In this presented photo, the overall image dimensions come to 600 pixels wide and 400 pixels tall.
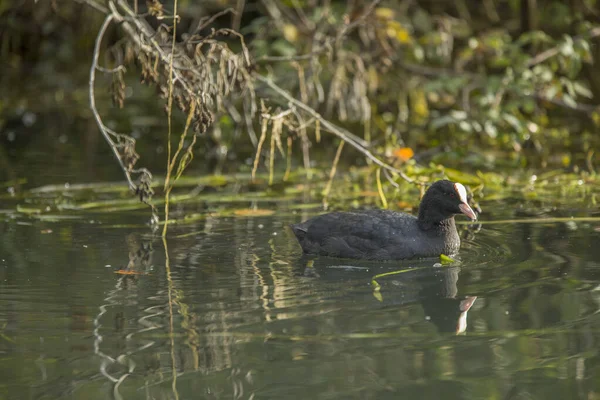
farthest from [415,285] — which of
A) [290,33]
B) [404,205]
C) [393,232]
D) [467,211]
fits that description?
[290,33]

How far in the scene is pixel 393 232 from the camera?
271 inches

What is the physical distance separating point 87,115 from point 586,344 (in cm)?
1111

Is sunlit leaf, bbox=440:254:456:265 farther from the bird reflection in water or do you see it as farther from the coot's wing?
the coot's wing

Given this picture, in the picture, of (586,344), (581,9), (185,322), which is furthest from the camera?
(581,9)

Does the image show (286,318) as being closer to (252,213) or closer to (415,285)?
(415,285)

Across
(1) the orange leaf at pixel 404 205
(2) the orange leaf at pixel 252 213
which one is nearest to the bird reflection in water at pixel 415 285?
(2) the orange leaf at pixel 252 213

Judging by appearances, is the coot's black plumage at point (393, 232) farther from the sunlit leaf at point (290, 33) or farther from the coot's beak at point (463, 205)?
the sunlit leaf at point (290, 33)

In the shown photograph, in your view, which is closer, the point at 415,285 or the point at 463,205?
the point at 415,285

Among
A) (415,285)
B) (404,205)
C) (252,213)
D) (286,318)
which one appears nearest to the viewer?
(286,318)

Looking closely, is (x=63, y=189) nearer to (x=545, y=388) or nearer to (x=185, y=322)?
(x=185, y=322)

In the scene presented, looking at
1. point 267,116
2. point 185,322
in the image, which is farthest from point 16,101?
point 185,322

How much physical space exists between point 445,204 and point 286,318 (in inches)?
76.8

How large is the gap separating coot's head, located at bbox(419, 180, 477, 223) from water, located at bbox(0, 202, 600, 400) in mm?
285

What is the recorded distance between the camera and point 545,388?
4.37 meters
